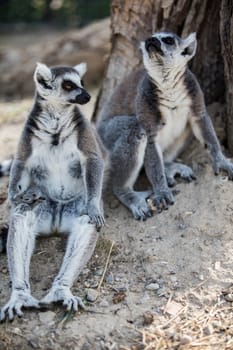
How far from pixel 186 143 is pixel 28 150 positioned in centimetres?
188

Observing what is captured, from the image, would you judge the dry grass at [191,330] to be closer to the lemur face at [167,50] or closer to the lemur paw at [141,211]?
the lemur paw at [141,211]

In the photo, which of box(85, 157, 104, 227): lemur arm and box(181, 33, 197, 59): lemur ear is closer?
box(85, 157, 104, 227): lemur arm

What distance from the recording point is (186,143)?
6.92 m

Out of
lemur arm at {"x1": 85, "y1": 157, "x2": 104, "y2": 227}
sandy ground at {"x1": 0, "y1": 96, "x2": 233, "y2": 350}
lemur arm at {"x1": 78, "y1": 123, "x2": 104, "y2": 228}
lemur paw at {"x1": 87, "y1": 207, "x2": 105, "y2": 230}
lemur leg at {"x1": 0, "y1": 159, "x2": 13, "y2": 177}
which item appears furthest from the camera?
lemur leg at {"x1": 0, "y1": 159, "x2": 13, "y2": 177}

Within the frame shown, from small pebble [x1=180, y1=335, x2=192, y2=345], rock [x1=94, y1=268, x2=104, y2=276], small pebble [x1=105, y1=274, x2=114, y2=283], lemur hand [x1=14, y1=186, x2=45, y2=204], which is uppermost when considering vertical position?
lemur hand [x1=14, y1=186, x2=45, y2=204]

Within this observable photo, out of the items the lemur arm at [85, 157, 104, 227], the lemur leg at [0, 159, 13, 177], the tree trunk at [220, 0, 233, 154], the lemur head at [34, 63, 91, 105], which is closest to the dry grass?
the lemur arm at [85, 157, 104, 227]

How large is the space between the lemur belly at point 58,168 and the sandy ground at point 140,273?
0.45 m

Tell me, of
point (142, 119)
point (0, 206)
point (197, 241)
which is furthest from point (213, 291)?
point (0, 206)

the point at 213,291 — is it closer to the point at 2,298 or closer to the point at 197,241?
the point at 197,241

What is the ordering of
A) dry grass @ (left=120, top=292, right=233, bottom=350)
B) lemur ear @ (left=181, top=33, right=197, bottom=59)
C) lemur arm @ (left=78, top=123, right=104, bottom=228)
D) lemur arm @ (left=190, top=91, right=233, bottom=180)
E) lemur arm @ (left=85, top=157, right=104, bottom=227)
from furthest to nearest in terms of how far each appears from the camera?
lemur arm @ (left=190, top=91, right=233, bottom=180) < lemur ear @ (left=181, top=33, right=197, bottom=59) < lemur arm @ (left=78, top=123, right=104, bottom=228) < lemur arm @ (left=85, top=157, right=104, bottom=227) < dry grass @ (left=120, top=292, right=233, bottom=350)

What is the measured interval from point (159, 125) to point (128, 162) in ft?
1.58

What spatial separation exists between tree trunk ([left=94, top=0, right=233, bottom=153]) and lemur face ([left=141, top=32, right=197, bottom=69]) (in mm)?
452

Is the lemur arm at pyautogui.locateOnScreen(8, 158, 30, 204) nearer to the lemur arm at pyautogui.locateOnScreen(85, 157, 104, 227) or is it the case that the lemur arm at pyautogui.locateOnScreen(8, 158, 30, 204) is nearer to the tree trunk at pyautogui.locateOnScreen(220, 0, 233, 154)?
the lemur arm at pyautogui.locateOnScreen(85, 157, 104, 227)

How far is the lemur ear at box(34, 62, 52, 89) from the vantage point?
5.60m
